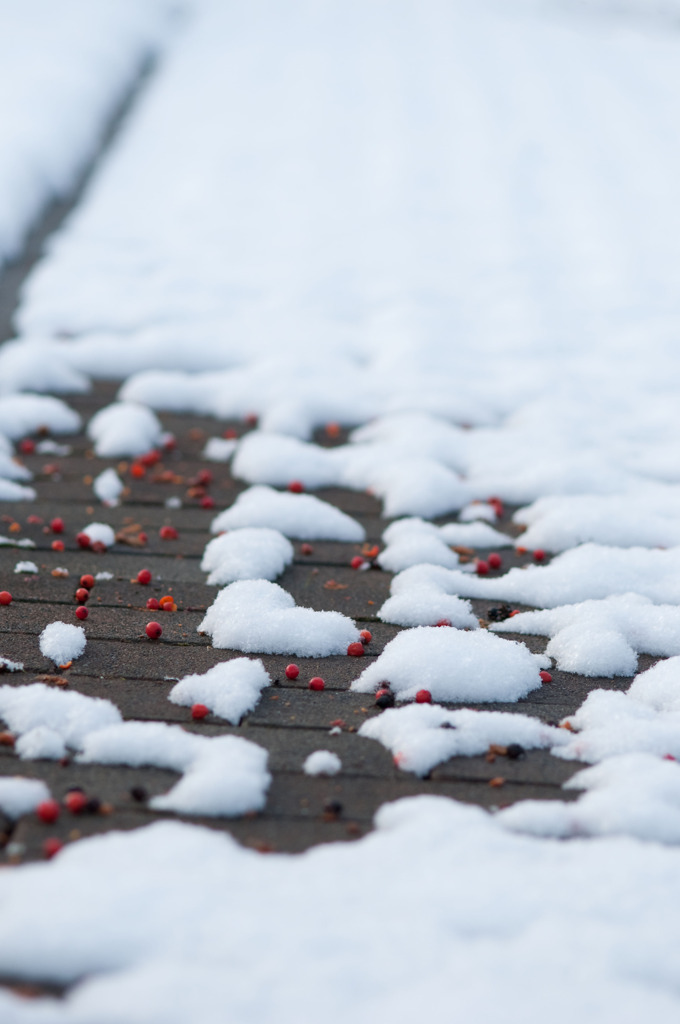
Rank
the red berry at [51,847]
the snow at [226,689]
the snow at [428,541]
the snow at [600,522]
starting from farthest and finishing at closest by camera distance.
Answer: the snow at [600,522] < the snow at [428,541] < the snow at [226,689] < the red berry at [51,847]

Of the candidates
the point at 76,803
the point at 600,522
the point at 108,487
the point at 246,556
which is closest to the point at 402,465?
the point at 600,522

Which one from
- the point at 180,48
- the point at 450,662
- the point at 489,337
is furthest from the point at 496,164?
the point at 450,662

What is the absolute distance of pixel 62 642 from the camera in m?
2.30

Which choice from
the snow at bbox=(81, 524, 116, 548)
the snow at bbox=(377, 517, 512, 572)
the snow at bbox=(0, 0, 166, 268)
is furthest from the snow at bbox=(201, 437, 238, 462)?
the snow at bbox=(0, 0, 166, 268)

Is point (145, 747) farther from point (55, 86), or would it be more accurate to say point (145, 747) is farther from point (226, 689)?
point (55, 86)

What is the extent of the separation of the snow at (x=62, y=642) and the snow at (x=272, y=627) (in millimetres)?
357

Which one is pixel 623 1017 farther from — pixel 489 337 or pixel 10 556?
pixel 489 337

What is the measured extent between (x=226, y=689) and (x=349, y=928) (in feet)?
2.60

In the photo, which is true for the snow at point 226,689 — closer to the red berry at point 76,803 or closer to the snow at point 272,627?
the snow at point 272,627

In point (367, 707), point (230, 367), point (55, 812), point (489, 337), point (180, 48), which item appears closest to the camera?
point (55, 812)

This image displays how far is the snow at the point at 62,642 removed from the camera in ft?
7.39

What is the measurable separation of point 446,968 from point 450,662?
0.93 m

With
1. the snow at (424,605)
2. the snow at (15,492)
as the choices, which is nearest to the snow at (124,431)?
the snow at (15,492)

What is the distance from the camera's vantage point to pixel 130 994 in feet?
4.35
